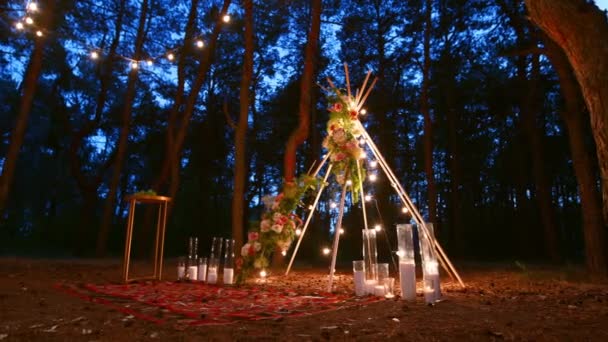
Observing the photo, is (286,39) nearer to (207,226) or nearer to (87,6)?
(87,6)

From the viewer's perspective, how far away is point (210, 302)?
392 centimetres

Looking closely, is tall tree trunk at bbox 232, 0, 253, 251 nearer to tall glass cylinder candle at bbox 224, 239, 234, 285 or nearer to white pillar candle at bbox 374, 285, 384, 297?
tall glass cylinder candle at bbox 224, 239, 234, 285

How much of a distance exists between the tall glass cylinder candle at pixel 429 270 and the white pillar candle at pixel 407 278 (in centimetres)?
13

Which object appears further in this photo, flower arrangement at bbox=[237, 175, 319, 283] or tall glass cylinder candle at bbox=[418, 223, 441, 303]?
flower arrangement at bbox=[237, 175, 319, 283]

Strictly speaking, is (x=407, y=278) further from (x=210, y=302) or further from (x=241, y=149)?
(x=241, y=149)

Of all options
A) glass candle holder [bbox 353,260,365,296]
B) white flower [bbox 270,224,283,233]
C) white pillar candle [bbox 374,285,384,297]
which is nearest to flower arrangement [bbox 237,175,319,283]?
white flower [bbox 270,224,283,233]

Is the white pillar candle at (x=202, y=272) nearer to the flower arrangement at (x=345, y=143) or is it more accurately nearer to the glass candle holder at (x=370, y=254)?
the flower arrangement at (x=345, y=143)

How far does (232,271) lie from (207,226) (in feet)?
37.5

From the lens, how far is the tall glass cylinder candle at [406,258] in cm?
392

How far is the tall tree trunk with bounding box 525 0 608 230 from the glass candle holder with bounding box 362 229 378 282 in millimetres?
2271

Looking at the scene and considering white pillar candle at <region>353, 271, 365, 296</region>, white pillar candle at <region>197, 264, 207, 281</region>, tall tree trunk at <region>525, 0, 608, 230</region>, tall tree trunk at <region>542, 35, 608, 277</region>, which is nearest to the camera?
tall tree trunk at <region>525, 0, 608, 230</region>

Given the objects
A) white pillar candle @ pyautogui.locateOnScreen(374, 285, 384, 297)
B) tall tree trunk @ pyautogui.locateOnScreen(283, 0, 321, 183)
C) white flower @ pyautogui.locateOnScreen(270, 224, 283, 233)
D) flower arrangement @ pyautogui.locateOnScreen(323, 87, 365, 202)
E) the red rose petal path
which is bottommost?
the red rose petal path

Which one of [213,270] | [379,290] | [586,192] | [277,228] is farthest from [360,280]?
[586,192]

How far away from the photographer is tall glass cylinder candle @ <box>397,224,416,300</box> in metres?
3.92
